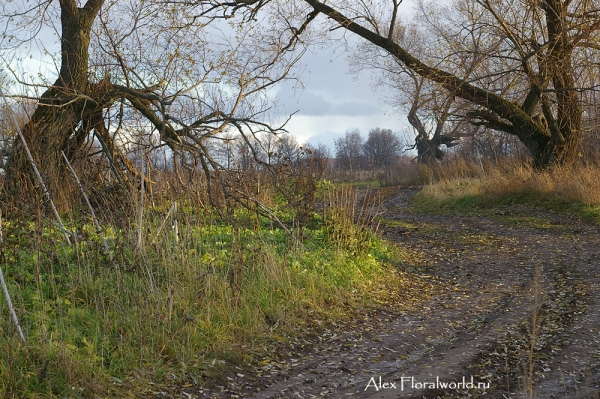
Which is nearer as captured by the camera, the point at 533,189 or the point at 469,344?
the point at 469,344

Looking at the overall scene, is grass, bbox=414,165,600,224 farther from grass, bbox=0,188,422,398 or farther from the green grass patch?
grass, bbox=0,188,422,398

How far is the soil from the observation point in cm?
445

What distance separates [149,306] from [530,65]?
13.5 meters

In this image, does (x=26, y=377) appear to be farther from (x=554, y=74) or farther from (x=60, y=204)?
(x=554, y=74)

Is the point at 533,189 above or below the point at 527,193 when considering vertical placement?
above

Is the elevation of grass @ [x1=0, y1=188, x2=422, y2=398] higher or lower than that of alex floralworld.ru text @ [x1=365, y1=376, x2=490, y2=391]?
higher

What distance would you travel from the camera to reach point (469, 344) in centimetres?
555

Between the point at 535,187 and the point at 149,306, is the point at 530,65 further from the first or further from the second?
the point at 149,306

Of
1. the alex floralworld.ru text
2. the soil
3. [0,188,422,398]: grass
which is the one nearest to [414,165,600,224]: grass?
the soil

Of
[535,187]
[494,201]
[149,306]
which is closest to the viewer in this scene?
[149,306]

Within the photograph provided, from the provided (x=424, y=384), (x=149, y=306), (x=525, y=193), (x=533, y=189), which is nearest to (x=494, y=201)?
(x=525, y=193)

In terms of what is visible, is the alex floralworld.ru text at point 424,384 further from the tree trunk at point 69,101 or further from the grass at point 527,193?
the grass at point 527,193

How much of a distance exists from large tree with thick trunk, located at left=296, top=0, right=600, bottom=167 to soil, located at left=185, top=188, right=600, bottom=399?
20.4ft

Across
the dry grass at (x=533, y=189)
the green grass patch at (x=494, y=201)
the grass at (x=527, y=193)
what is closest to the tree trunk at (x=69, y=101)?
the green grass patch at (x=494, y=201)
